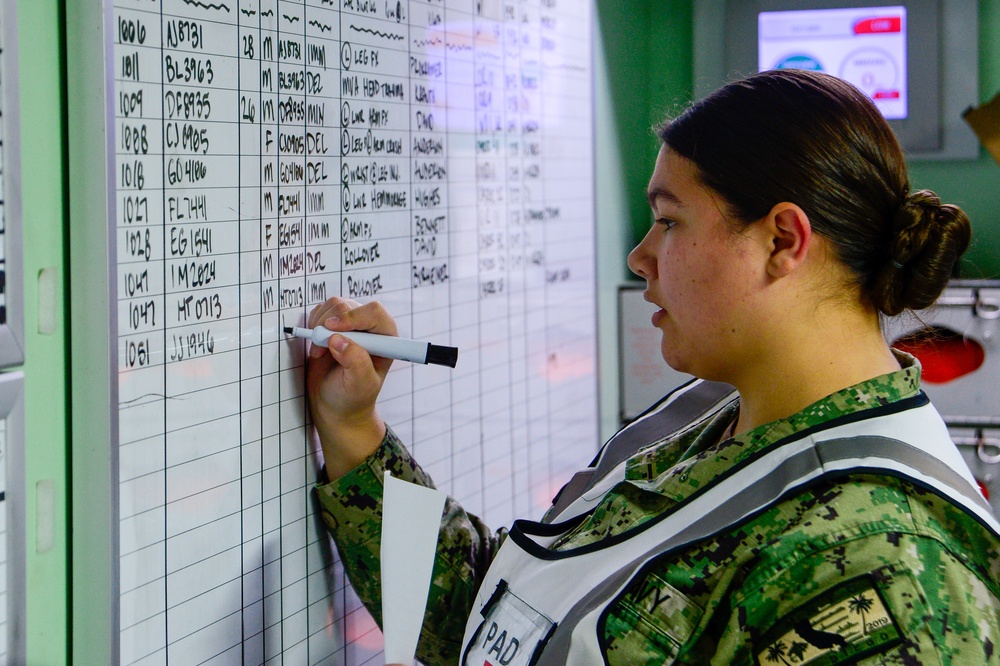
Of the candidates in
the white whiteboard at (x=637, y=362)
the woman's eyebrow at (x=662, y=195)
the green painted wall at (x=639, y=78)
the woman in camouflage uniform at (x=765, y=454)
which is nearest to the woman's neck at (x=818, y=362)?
the woman in camouflage uniform at (x=765, y=454)

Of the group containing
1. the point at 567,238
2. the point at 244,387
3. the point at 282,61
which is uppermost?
the point at 282,61

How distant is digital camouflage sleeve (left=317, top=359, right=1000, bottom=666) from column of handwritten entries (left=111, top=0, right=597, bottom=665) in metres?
0.32

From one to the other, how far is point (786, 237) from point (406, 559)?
47 cm

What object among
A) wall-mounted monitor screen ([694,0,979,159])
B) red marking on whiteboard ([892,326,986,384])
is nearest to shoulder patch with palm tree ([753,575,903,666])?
red marking on whiteboard ([892,326,986,384])

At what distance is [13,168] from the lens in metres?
0.70

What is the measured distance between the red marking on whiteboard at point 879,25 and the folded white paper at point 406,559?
1.75 m

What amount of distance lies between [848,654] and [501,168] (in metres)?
0.86

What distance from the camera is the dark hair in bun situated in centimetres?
89

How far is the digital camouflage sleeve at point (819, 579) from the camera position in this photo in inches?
28.3

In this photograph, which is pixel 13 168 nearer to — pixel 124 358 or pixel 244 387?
pixel 124 358

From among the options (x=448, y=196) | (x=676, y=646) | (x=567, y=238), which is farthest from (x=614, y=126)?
(x=676, y=646)

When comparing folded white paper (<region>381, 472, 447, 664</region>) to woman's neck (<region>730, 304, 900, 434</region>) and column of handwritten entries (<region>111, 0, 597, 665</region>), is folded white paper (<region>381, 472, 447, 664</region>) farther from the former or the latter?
woman's neck (<region>730, 304, 900, 434</region>)

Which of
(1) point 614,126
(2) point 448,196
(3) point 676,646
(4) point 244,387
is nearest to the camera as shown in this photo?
(3) point 676,646

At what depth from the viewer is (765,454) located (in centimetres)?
86
